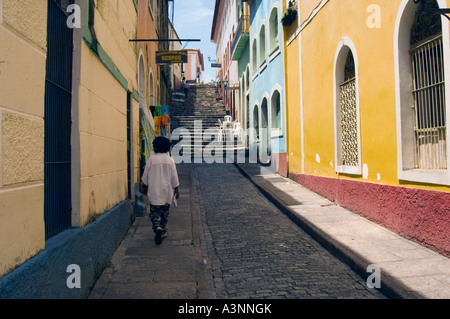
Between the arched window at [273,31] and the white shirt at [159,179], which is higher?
the arched window at [273,31]

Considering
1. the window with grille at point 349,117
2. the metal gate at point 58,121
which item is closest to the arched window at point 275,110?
the window with grille at point 349,117

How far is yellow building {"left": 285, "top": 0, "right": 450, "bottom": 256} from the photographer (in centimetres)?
529

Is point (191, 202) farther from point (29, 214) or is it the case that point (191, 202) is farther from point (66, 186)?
point (29, 214)

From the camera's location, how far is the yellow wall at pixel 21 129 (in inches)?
97.7

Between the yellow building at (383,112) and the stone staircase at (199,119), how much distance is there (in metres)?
9.82

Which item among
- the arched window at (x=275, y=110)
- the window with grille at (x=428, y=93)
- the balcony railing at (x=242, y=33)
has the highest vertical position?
the balcony railing at (x=242, y=33)

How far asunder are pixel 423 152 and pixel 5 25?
541 cm

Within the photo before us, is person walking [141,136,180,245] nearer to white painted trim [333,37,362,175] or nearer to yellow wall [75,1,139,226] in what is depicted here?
yellow wall [75,1,139,226]

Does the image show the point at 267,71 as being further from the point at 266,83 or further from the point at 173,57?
the point at 173,57

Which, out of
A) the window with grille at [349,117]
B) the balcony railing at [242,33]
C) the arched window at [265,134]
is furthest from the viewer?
the balcony railing at [242,33]

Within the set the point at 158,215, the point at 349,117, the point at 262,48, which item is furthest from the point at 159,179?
the point at 262,48

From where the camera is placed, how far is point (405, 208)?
5.79 m

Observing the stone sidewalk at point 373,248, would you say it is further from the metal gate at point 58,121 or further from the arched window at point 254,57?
the arched window at point 254,57

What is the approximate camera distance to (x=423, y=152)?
5.71 metres
